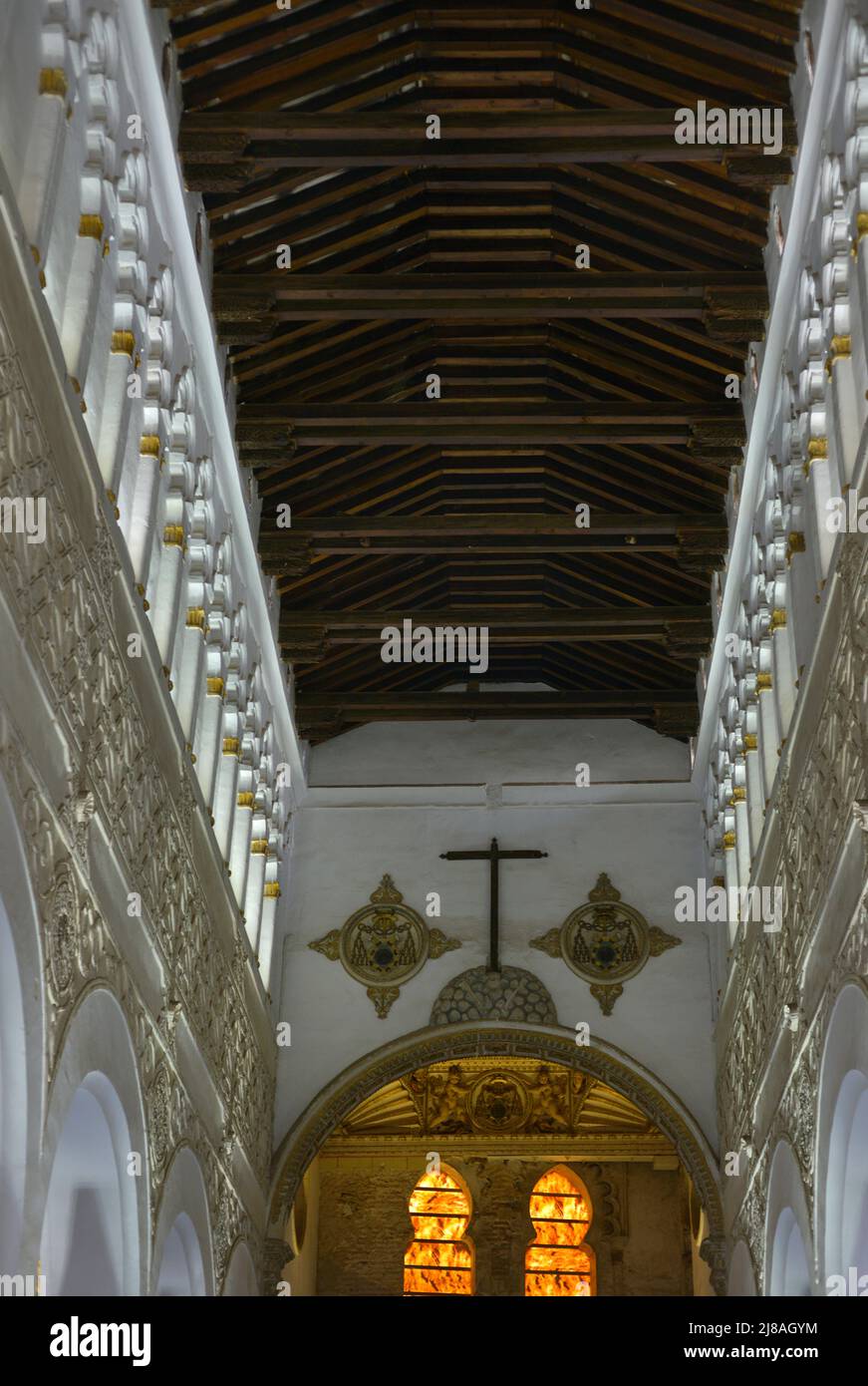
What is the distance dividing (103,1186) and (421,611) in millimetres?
5807

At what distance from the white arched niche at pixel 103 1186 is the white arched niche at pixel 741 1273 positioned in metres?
4.66

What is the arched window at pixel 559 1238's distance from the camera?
18297 mm

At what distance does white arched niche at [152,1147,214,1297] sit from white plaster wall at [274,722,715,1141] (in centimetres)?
311

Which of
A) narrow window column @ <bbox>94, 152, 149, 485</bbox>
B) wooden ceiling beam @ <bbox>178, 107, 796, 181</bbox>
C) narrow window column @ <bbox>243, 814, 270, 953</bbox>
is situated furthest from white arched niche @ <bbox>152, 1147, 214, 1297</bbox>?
wooden ceiling beam @ <bbox>178, 107, 796, 181</bbox>

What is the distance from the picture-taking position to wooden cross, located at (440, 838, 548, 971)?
14.9 metres

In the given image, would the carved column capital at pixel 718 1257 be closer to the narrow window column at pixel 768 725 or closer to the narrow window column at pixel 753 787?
the narrow window column at pixel 753 787

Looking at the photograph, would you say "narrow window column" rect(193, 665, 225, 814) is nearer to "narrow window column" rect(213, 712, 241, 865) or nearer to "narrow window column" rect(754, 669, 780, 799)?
"narrow window column" rect(213, 712, 241, 865)

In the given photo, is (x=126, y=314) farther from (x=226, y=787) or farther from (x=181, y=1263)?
(x=181, y=1263)

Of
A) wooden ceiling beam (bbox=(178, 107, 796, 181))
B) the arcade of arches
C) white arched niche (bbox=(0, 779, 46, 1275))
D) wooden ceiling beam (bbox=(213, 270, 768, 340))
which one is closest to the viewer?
white arched niche (bbox=(0, 779, 46, 1275))

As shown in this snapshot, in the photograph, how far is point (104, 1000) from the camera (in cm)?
838

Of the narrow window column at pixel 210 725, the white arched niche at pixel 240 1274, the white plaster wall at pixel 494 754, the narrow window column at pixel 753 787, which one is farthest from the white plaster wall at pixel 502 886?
the narrow window column at pixel 210 725

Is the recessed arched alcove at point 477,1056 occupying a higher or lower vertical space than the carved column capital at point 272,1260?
higher

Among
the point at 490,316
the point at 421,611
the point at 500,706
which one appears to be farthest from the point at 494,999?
the point at 490,316

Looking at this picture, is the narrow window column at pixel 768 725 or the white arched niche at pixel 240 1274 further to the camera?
the white arched niche at pixel 240 1274
